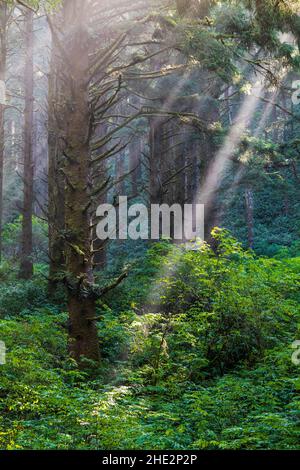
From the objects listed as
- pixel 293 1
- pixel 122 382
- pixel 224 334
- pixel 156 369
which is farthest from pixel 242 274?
pixel 293 1

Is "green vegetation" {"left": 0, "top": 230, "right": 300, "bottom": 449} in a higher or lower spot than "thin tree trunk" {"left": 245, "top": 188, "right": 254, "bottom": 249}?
lower

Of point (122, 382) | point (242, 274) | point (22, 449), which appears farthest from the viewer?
point (242, 274)

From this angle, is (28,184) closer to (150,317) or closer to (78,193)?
(78,193)

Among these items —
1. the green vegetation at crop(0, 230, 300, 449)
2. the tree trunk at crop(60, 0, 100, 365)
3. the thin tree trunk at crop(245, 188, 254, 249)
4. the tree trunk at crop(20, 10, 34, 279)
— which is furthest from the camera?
the thin tree trunk at crop(245, 188, 254, 249)

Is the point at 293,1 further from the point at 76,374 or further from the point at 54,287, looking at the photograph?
the point at 54,287

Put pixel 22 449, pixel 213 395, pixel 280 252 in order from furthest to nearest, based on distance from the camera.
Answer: pixel 280 252 → pixel 213 395 → pixel 22 449

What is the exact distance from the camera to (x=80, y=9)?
814 centimetres

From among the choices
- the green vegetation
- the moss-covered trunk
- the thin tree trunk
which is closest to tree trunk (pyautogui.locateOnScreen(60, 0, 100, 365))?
the moss-covered trunk

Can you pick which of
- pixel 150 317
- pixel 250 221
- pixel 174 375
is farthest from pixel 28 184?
pixel 250 221

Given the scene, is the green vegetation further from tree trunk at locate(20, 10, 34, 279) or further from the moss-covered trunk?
tree trunk at locate(20, 10, 34, 279)

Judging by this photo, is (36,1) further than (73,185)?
No

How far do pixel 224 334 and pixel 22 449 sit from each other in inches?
180

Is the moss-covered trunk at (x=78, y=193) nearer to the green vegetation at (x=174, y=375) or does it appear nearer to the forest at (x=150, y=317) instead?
the forest at (x=150, y=317)

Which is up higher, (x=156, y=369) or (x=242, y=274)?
(x=242, y=274)
